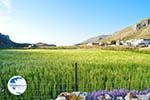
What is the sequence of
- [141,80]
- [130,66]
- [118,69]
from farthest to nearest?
[130,66] < [118,69] < [141,80]

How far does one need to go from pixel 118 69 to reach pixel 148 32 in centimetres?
16979

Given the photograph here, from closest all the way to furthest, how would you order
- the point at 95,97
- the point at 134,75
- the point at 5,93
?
the point at 95,97 → the point at 5,93 → the point at 134,75

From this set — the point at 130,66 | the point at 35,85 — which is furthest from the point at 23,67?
the point at 130,66

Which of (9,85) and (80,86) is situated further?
(80,86)

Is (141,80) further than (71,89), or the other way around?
(141,80)

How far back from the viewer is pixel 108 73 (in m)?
12.5

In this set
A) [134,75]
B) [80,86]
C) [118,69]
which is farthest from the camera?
[118,69]

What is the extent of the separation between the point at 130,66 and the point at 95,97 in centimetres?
540

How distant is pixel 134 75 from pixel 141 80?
82 cm

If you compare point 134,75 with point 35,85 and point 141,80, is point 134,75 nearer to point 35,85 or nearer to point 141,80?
point 141,80

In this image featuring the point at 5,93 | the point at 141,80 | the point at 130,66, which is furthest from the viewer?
the point at 130,66

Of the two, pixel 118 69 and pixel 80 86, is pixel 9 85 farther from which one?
pixel 118 69

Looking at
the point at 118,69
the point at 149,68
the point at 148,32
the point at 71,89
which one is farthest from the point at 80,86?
the point at 148,32

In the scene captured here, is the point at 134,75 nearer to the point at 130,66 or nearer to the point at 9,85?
the point at 130,66
